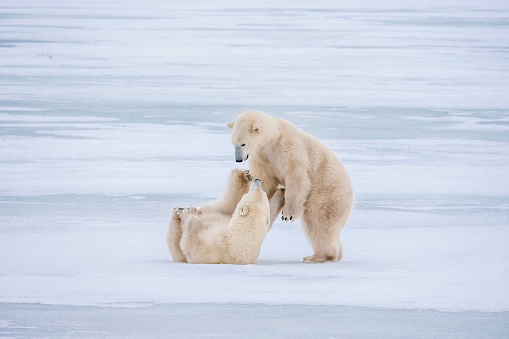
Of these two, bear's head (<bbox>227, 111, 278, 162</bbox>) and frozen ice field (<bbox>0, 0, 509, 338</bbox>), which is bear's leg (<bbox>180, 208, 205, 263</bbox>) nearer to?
frozen ice field (<bbox>0, 0, 509, 338</bbox>)

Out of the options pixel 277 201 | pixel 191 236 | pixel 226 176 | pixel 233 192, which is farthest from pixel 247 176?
pixel 226 176

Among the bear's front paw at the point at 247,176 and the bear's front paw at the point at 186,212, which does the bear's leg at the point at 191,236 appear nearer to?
the bear's front paw at the point at 186,212

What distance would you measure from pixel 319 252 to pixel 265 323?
121 centimetres

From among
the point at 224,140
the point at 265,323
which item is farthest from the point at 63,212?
the point at 224,140

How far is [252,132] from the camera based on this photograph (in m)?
4.31

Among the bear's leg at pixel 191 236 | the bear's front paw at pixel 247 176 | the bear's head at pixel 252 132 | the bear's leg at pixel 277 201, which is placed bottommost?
the bear's leg at pixel 191 236

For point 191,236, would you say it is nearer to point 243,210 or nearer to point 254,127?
point 243,210

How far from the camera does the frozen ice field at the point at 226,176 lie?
3.38 meters

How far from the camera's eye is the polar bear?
434cm

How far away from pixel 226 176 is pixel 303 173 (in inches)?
100

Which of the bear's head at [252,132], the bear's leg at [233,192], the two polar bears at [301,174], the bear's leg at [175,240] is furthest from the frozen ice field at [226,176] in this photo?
the bear's head at [252,132]

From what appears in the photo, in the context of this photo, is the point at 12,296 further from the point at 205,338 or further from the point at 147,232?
the point at 147,232

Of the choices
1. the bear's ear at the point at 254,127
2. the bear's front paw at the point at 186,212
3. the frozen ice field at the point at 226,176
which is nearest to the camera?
the frozen ice field at the point at 226,176

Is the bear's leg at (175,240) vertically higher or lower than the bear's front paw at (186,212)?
lower
